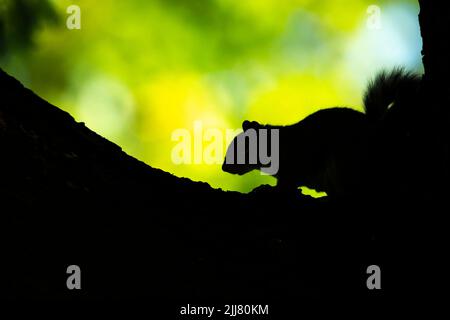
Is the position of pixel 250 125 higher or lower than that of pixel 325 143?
higher

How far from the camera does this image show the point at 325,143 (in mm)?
7230

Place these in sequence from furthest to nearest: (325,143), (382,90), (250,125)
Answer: (250,125) → (325,143) → (382,90)

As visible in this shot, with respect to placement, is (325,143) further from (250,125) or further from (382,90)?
(250,125)

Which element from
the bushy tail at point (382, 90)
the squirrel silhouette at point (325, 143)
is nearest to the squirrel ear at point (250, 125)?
the squirrel silhouette at point (325, 143)

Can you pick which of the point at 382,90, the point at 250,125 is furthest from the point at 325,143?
the point at 250,125

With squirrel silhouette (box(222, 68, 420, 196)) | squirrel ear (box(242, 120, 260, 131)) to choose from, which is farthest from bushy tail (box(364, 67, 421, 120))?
squirrel ear (box(242, 120, 260, 131))

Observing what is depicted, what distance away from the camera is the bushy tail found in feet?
20.0

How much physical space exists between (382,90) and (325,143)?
4.16ft

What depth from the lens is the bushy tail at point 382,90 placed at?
20.0ft

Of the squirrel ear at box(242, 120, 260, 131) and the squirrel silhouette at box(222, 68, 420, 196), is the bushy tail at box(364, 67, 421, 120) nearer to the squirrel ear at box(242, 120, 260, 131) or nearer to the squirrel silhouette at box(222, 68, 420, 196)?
the squirrel silhouette at box(222, 68, 420, 196)

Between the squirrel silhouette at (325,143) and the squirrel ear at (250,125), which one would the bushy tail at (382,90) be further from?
the squirrel ear at (250,125)
